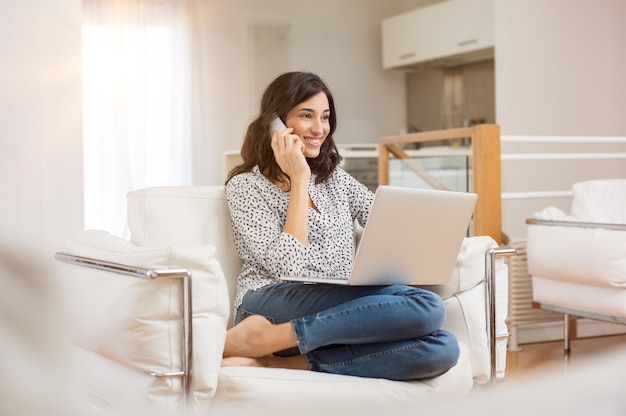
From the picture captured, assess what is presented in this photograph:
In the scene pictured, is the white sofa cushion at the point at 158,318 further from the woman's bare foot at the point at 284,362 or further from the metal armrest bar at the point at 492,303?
the metal armrest bar at the point at 492,303

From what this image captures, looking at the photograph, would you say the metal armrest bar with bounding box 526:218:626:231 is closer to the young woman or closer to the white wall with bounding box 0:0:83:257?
the young woman

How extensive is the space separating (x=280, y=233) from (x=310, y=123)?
1.28 ft

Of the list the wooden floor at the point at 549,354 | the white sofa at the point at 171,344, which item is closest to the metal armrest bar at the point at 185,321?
the white sofa at the point at 171,344

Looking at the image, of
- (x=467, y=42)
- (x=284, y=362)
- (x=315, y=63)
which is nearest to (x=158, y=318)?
(x=284, y=362)

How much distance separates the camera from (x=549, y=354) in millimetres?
3924

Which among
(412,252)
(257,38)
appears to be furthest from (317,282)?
(257,38)

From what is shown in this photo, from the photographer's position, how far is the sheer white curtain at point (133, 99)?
280 inches

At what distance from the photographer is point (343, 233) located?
2.38 meters

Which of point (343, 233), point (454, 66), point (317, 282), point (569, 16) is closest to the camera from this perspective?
point (317, 282)

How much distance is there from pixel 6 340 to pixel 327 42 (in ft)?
26.1

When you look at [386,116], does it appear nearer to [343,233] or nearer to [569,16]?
[569,16]

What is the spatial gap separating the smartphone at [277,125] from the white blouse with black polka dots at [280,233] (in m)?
0.13

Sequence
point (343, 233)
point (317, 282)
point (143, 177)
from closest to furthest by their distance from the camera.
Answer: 1. point (317, 282)
2. point (343, 233)
3. point (143, 177)

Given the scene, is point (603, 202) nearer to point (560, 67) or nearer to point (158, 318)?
point (158, 318)
